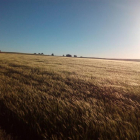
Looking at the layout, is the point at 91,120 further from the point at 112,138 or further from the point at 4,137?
the point at 4,137

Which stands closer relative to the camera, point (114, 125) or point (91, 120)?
point (114, 125)

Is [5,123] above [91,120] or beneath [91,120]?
beneath

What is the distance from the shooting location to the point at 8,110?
5.85 ft

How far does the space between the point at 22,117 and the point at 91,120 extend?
1225mm

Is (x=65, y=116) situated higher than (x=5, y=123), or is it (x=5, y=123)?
(x=65, y=116)

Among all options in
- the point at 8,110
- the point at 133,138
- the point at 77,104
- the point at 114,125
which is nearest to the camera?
the point at 133,138

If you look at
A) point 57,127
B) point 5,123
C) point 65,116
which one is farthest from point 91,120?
point 5,123

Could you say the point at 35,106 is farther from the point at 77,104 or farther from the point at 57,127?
the point at 77,104

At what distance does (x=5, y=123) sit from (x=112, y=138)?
69.9 inches

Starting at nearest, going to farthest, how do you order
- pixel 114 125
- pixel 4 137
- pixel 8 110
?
pixel 4 137 → pixel 114 125 → pixel 8 110

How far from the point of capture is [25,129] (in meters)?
1.45

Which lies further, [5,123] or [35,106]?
[35,106]

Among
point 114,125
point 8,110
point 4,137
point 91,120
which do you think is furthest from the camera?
point 8,110

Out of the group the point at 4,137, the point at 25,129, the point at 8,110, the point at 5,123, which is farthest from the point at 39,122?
the point at 8,110
